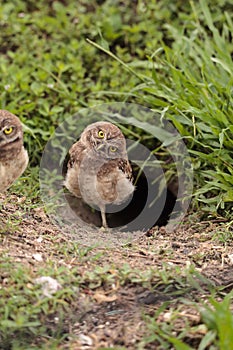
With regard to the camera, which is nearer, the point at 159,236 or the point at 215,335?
the point at 215,335

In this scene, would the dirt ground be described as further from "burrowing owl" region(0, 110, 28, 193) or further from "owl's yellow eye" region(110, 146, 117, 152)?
"owl's yellow eye" region(110, 146, 117, 152)

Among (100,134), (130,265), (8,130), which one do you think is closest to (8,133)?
(8,130)

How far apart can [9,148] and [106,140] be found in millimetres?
650

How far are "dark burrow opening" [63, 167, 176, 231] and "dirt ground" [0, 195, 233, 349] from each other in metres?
0.39

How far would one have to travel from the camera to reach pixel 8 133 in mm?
4387

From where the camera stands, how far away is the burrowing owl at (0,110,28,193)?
4.37 m

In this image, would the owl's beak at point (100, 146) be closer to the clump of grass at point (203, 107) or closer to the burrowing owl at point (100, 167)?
the burrowing owl at point (100, 167)

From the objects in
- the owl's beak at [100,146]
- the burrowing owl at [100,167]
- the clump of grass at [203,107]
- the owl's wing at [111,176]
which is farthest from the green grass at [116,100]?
the owl's beak at [100,146]

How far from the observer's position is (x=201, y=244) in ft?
15.2

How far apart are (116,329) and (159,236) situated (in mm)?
1232

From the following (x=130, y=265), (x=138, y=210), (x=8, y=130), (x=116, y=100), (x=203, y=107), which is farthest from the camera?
(x=116, y=100)

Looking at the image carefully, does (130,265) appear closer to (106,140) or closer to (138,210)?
(106,140)

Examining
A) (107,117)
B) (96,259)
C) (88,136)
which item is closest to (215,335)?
(96,259)

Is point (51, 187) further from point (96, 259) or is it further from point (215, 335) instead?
point (215, 335)
